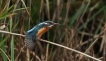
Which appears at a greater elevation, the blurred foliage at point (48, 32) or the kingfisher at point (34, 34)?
the kingfisher at point (34, 34)

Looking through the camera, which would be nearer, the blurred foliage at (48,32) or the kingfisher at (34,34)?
the kingfisher at (34,34)

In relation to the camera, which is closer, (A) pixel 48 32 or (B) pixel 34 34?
(B) pixel 34 34

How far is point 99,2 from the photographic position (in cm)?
403

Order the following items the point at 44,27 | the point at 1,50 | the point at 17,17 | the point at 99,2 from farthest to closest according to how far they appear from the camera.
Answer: the point at 99,2 → the point at 17,17 → the point at 1,50 → the point at 44,27

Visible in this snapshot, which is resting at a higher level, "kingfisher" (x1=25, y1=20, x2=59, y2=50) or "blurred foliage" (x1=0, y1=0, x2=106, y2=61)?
"kingfisher" (x1=25, y1=20, x2=59, y2=50)

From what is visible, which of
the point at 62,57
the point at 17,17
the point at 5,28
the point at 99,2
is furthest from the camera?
the point at 99,2

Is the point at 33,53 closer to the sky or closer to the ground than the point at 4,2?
closer to the ground

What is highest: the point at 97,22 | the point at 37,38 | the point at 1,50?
the point at 37,38

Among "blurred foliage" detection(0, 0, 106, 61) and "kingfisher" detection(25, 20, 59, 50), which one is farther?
"blurred foliage" detection(0, 0, 106, 61)

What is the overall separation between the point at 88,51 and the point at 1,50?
974 millimetres

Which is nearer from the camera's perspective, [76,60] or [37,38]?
[37,38]

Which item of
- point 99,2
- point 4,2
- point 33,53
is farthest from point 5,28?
point 99,2

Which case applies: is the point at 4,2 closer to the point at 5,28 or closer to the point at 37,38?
the point at 5,28

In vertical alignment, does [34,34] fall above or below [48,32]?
above
